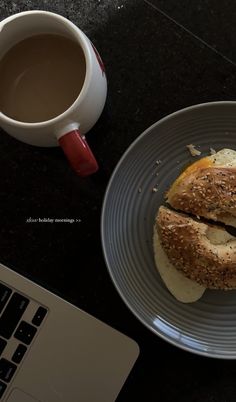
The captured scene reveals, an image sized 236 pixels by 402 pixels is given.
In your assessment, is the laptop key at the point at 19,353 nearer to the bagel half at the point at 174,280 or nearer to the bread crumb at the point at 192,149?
the bagel half at the point at 174,280

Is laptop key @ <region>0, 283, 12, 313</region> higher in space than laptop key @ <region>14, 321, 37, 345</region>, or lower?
higher

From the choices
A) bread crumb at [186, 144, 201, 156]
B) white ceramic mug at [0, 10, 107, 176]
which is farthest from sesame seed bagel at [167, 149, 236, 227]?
white ceramic mug at [0, 10, 107, 176]

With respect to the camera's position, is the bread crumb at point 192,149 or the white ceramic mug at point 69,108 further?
the bread crumb at point 192,149

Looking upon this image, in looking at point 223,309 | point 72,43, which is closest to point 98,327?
point 223,309

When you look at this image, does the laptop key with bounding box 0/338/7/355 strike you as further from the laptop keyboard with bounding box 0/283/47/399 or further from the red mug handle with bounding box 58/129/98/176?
the red mug handle with bounding box 58/129/98/176

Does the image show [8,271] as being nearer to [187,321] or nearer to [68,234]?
[68,234]

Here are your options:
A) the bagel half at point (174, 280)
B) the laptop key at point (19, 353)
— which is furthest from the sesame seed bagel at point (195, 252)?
the laptop key at point (19, 353)
